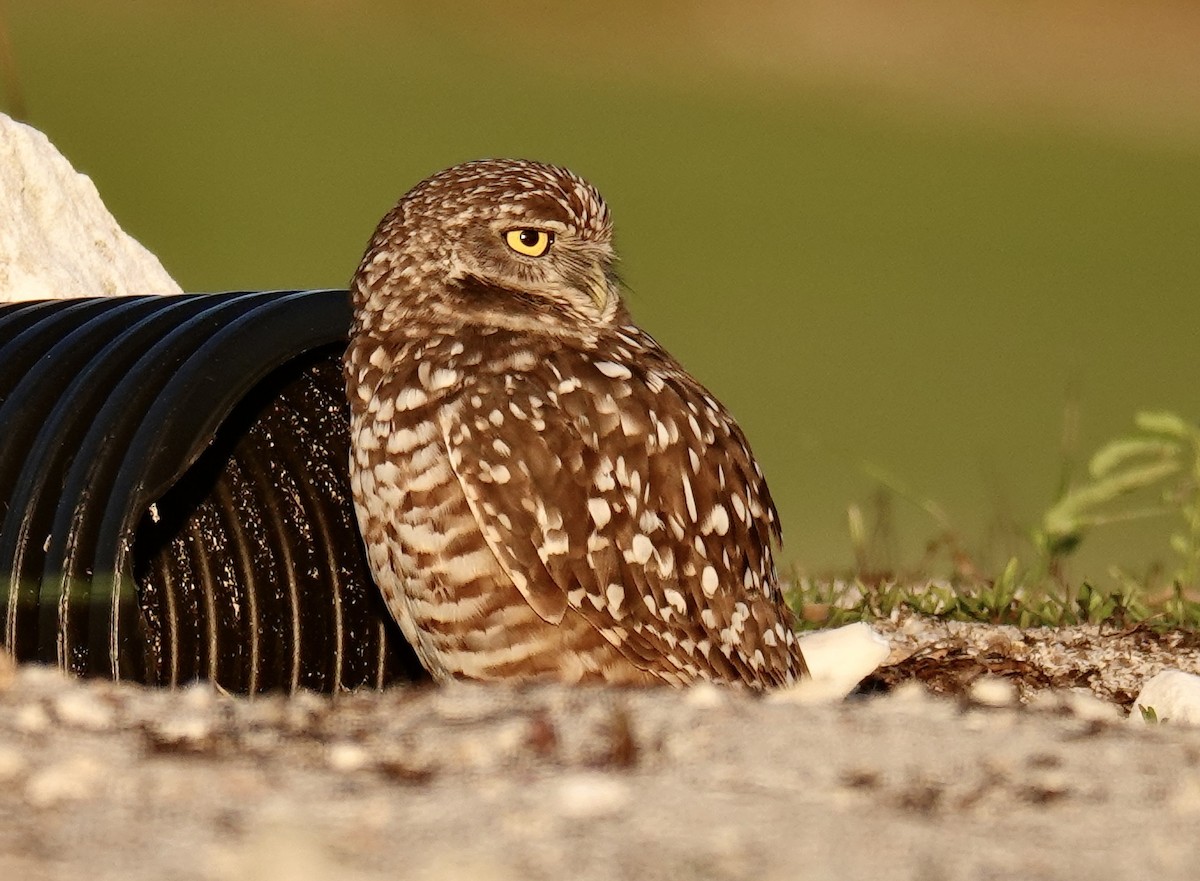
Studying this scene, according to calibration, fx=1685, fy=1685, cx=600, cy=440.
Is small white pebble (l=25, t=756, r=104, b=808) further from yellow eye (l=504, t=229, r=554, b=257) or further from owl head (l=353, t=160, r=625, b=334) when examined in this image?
yellow eye (l=504, t=229, r=554, b=257)

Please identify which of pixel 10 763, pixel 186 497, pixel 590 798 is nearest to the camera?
pixel 590 798

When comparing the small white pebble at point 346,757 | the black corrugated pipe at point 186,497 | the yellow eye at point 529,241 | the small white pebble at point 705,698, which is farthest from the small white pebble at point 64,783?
the yellow eye at point 529,241

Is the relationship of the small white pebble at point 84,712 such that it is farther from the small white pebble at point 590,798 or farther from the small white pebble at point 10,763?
the small white pebble at point 590,798

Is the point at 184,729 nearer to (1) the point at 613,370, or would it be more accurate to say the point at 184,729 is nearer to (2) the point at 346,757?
(2) the point at 346,757

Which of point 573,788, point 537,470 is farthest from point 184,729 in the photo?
point 537,470

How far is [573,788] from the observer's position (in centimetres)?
223

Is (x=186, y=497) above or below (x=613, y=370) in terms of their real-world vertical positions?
below

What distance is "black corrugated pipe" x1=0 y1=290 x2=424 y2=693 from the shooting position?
3.64 m

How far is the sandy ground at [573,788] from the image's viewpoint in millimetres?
2035

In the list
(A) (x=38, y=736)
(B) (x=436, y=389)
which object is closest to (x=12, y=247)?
(B) (x=436, y=389)

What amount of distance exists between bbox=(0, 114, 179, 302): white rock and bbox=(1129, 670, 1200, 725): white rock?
11.6 feet

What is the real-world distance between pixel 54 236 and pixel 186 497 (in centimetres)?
142

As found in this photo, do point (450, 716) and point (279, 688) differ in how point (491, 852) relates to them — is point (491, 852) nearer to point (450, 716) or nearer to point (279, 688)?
point (450, 716)

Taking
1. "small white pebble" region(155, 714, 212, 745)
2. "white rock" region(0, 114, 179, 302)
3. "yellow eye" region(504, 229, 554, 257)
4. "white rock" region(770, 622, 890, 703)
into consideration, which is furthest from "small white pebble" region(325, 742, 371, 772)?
"white rock" region(0, 114, 179, 302)
